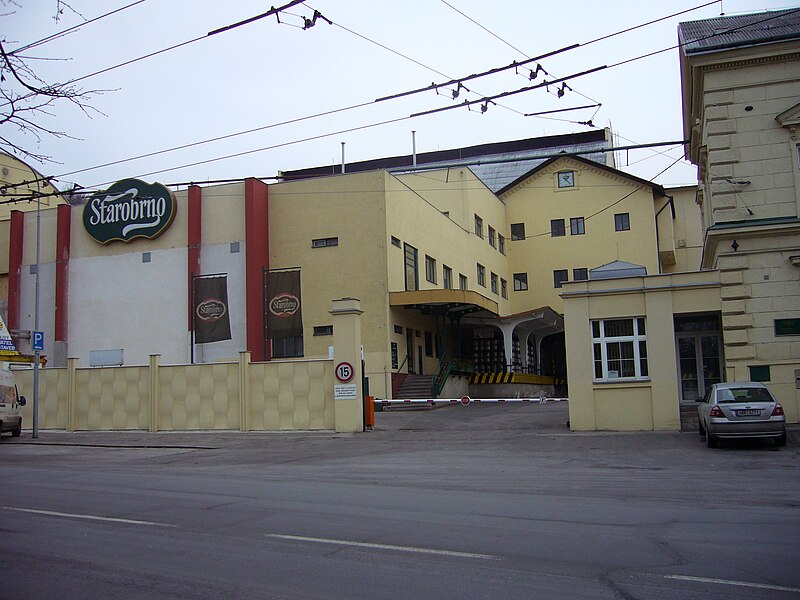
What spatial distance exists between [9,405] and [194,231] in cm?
1468

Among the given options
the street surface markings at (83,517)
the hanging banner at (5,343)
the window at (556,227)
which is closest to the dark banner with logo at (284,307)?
the hanging banner at (5,343)

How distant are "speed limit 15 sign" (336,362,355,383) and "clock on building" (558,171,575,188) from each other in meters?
35.5

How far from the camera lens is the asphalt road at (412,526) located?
661cm

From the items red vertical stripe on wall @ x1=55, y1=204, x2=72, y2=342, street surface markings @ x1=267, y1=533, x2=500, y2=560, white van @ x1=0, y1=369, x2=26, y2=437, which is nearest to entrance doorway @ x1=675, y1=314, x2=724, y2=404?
street surface markings @ x1=267, y1=533, x2=500, y2=560

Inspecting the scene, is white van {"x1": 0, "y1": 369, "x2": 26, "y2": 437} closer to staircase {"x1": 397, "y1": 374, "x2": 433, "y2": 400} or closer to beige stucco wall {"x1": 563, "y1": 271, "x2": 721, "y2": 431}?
staircase {"x1": 397, "y1": 374, "x2": 433, "y2": 400}

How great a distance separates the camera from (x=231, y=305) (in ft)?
124

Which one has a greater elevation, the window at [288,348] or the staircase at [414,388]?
the window at [288,348]

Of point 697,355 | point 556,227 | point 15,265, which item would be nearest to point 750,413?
point 697,355

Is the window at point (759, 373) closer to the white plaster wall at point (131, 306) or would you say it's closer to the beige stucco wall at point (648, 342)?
the beige stucco wall at point (648, 342)

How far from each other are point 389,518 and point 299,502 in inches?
76.6

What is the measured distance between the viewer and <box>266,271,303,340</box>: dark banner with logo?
33.8 metres

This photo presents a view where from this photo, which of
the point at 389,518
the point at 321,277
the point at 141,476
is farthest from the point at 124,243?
the point at 389,518

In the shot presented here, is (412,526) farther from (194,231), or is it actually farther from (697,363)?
(194,231)

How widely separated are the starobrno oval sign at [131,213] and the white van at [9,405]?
579 inches
